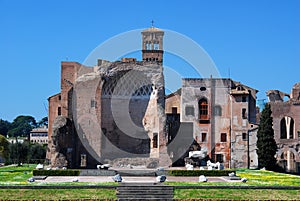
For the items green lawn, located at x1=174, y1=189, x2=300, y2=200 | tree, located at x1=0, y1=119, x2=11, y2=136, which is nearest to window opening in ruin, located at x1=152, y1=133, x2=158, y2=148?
green lawn, located at x1=174, y1=189, x2=300, y2=200

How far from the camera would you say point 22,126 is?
6289 inches

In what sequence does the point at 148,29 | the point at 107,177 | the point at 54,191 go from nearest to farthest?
the point at 54,191
the point at 107,177
the point at 148,29

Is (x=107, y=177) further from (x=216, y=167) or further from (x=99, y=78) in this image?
(x=99, y=78)

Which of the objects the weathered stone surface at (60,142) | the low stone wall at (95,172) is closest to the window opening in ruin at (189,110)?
the weathered stone surface at (60,142)

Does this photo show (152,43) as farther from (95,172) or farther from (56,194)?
(56,194)

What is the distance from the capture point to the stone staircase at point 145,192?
30484 mm

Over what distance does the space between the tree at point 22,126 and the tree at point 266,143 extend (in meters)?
107

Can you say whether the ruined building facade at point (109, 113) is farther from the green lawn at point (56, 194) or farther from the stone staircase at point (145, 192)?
the stone staircase at point (145, 192)

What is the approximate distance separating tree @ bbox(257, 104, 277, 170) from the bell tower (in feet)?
93.2

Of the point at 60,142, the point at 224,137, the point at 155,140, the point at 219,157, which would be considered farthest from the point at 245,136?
the point at 60,142

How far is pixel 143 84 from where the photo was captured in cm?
5719

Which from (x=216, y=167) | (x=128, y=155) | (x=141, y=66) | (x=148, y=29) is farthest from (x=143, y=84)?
(x=148, y=29)

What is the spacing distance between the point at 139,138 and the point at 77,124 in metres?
6.78

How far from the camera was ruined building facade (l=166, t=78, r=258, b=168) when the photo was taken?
2200 inches
